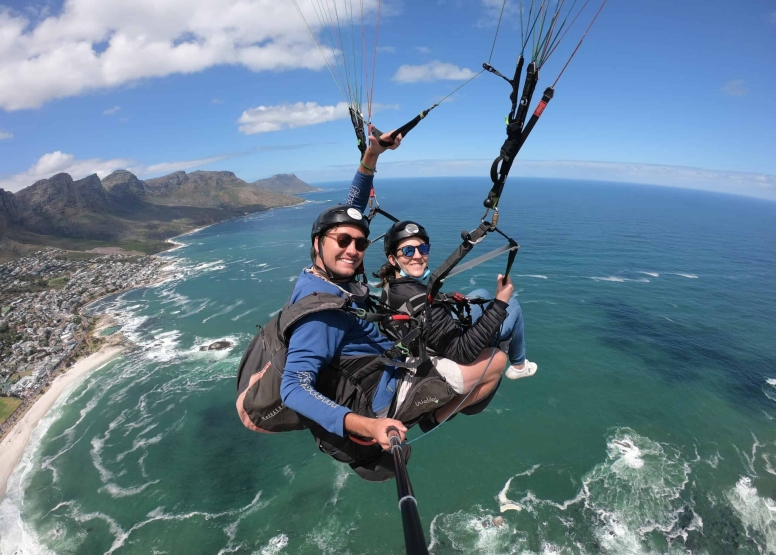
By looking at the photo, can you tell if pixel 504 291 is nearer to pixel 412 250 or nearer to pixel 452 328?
pixel 452 328

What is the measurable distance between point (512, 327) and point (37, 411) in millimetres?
45390

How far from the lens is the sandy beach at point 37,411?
94.3 ft

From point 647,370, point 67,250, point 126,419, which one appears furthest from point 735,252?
point 67,250

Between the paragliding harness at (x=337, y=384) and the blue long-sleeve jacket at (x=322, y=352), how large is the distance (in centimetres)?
10

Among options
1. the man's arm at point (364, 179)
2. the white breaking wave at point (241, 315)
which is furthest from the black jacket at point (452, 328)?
the white breaking wave at point (241, 315)

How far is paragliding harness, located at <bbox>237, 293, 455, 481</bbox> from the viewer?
11.8ft

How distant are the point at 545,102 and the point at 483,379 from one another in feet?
10.9

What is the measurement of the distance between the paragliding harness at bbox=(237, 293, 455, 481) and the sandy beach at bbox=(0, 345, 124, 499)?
1439 inches

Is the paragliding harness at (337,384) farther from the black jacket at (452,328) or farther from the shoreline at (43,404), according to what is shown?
the shoreline at (43,404)

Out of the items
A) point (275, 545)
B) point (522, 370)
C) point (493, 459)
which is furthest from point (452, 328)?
point (493, 459)

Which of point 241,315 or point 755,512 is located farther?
point 241,315

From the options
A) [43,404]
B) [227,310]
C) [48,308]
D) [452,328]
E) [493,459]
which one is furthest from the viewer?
[48,308]

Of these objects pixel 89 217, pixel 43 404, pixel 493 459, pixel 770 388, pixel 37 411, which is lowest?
pixel 37 411

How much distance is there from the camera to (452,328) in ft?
15.1
